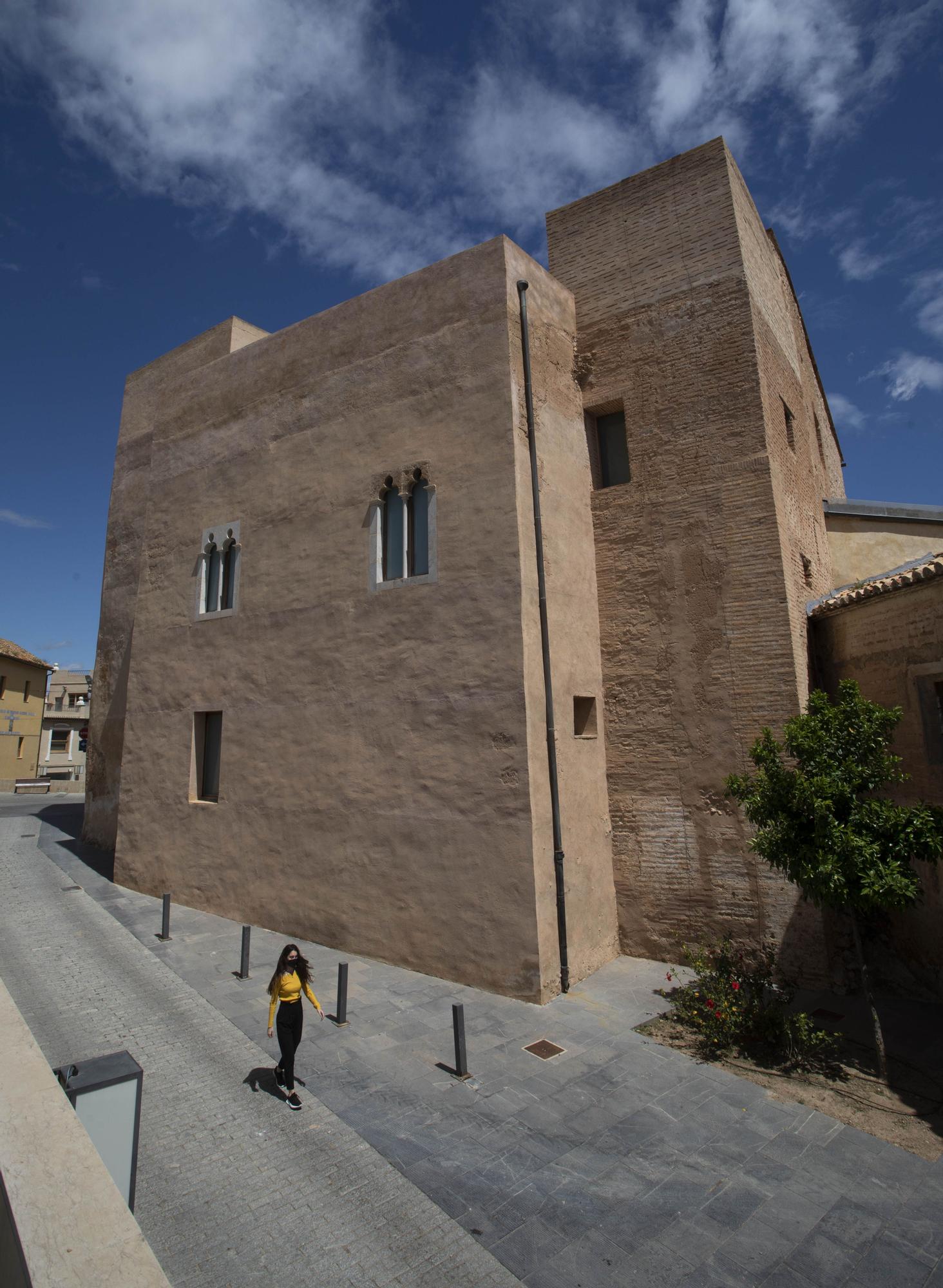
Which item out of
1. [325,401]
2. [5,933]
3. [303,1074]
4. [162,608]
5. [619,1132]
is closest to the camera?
[619,1132]

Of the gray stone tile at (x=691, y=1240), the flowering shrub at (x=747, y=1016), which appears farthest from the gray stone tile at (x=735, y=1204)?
the flowering shrub at (x=747, y=1016)

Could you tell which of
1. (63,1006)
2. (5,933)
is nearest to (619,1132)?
(63,1006)

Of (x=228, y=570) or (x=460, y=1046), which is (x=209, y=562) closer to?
(x=228, y=570)

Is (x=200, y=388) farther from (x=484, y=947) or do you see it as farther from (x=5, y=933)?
(x=484, y=947)

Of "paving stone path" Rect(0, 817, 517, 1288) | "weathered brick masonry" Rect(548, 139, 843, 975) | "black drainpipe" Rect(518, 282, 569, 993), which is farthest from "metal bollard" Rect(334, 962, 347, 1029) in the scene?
"weathered brick masonry" Rect(548, 139, 843, 975)

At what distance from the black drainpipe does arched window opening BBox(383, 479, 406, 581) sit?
2244mm

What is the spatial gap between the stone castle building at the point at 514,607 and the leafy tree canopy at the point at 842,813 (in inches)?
84.6

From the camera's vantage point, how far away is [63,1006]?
8781 mm

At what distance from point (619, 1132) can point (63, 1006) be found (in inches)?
264

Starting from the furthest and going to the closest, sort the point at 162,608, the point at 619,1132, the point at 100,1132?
the point at 162,608, the point at 619,1132, the point at 100,1132

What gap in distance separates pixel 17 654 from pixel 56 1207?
1590 inches

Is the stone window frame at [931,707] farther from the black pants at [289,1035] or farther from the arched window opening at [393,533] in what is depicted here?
the black pants at [289,1035]

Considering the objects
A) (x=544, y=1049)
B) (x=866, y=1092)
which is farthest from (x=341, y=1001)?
(x=866, y=1092)

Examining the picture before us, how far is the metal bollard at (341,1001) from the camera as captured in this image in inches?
334
